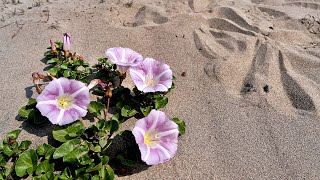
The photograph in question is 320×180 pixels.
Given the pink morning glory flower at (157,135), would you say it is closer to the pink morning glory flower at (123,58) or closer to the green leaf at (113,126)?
the green leaf at (113,126)

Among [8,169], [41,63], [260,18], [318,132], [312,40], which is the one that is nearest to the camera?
[8,169]

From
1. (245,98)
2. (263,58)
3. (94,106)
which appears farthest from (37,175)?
(263,58)

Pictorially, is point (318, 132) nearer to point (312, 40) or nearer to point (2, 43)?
point (312, 40)

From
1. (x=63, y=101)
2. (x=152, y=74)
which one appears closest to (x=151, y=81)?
(x=152, y=74)

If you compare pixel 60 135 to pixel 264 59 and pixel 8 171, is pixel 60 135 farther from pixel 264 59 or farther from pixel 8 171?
pixel 264 59

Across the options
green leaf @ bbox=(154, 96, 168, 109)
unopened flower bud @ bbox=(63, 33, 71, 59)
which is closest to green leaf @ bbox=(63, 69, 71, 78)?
unopened flower bud @ bbox=(63, 33, 71, 59)
